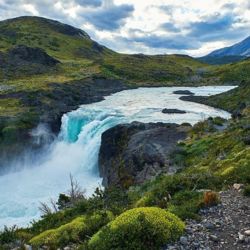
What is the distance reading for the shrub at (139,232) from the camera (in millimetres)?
10383

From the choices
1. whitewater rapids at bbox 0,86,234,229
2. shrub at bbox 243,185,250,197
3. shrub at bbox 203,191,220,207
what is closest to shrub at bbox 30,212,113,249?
shrub at bbox 203,191,220,207

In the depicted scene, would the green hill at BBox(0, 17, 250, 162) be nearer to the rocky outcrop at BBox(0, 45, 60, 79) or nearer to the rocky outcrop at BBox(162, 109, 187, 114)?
the rocky outcrop at BBox(0, 45, 60, 79)

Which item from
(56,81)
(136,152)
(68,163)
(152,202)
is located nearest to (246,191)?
(152,202)

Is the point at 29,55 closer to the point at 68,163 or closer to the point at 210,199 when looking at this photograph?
the point at 68,163

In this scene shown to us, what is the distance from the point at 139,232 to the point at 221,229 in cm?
295

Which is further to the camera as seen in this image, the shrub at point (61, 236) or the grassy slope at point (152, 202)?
the grassy slope at point (152, 202)

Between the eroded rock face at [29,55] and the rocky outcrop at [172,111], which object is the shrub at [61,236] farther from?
the eroded rock face at [29,55]

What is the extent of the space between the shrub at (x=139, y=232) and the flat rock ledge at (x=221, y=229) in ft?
1.03

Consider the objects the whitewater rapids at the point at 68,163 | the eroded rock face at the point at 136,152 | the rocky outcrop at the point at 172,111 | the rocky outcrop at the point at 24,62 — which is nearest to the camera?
the eroded rock face at the point at 136,152

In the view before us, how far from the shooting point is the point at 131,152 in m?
41.9

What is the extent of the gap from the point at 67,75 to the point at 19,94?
46.8 meters

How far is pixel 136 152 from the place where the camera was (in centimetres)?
4091

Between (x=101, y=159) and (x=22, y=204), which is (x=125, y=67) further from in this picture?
(x=22, y=204)

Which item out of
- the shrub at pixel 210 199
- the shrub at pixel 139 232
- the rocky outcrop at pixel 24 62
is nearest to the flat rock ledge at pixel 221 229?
the shrub at pixel 210 199
